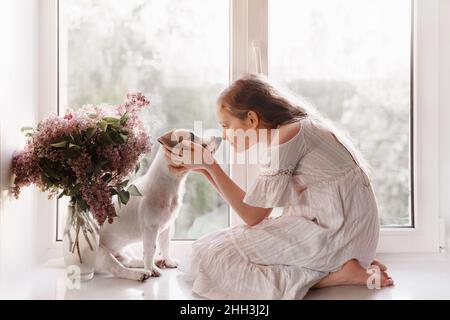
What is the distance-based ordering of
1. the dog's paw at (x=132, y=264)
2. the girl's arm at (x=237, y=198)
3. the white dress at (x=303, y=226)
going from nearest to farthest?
1. the white dress at (x=303, y=226)
2. the girl's arm at (x=237, y=198)
3. the dog's paw at (x=132, y=264)

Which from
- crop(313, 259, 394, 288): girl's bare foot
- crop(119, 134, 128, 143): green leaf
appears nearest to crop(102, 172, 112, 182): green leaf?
crop(119, 134, 128, 143): green leaf

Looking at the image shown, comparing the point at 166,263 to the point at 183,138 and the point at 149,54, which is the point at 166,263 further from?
the point at 149,54

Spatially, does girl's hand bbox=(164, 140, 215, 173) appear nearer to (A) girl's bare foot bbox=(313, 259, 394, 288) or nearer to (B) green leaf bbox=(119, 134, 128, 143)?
(B) green leaf bbox=(119, 134, 128, 143)

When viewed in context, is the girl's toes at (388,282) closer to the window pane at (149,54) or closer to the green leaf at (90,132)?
the window pane at (149,54)

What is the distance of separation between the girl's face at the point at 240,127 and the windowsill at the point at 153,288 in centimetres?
42

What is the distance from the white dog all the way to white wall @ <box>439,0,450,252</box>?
776 mm

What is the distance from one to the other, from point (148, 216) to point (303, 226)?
42 cm

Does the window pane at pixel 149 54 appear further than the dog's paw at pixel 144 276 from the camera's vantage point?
Yes

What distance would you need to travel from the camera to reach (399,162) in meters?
1.78

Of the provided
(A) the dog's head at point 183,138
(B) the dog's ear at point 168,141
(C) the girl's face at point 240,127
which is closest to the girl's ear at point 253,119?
(C) the girl's face at point 240,127

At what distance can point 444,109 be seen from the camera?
173cm

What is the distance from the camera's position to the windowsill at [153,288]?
1333mm

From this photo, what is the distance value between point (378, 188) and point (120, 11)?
3.40 feet

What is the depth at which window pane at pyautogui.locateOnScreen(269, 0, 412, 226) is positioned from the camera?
1727 mm
